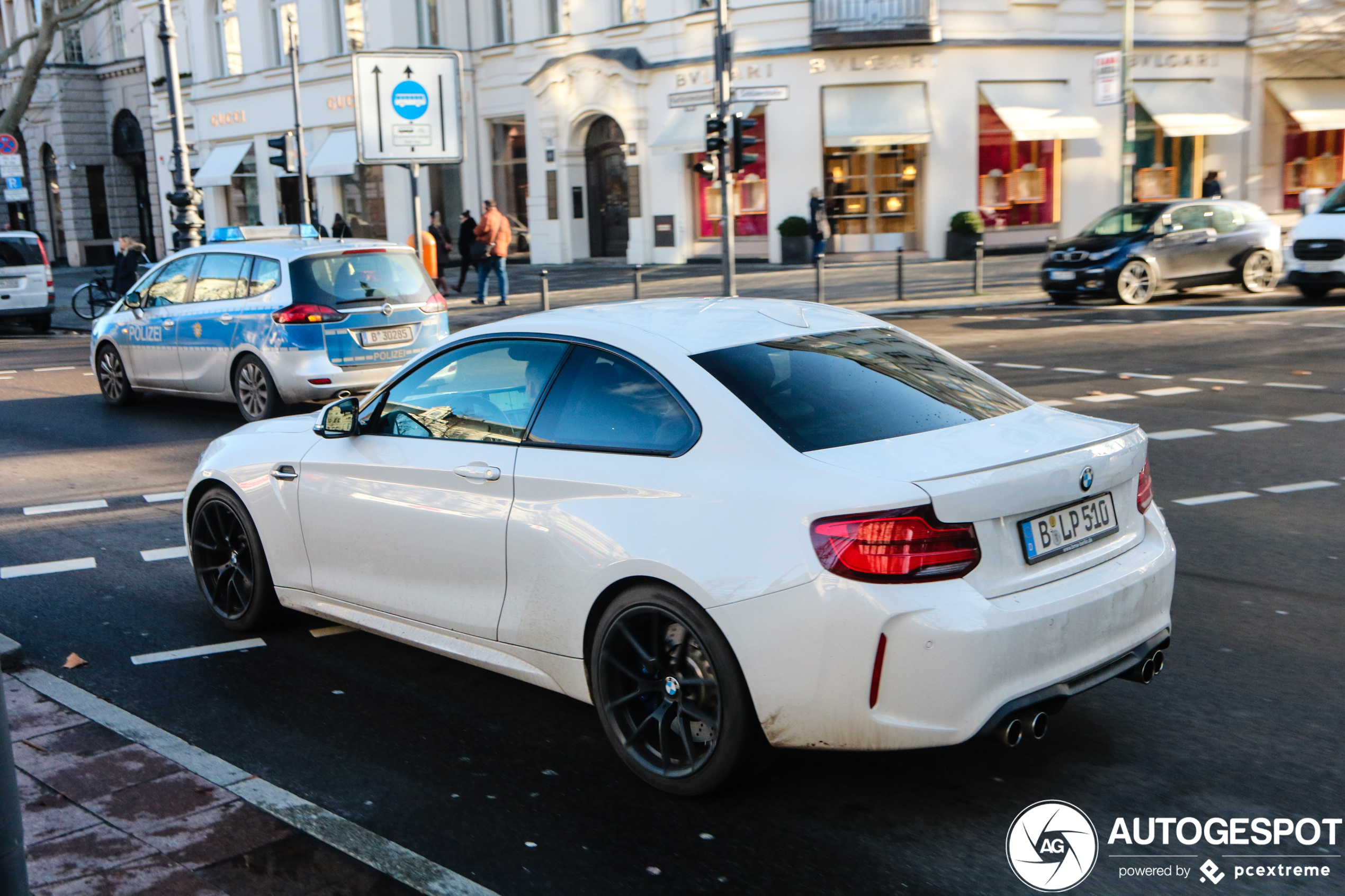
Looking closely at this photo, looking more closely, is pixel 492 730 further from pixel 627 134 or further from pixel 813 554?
pixel 627 134

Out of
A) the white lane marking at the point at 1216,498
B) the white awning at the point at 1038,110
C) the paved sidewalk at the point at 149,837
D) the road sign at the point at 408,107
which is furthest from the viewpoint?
the white awning at the point at 1038,110

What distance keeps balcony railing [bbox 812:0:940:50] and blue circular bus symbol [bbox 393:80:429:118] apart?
10.3 meters

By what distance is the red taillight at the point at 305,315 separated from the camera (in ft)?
37.7

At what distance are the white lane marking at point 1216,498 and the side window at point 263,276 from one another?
765 cm

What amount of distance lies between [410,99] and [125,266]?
6.51 meters

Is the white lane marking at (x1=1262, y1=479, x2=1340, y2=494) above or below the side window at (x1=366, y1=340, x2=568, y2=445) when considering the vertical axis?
below

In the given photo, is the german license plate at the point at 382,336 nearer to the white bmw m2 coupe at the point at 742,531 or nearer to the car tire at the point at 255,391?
the car tire at the point at 255,391

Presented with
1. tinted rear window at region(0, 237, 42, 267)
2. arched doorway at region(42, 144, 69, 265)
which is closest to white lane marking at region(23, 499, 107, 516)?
tinted rear window at region(0, 237, 42, 267)

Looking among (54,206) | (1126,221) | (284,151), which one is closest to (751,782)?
(1126,221)

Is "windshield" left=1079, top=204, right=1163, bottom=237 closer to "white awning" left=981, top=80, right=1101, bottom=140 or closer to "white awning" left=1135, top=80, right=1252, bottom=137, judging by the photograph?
"white awning" left=981, top=80, right=1101, bottom=140

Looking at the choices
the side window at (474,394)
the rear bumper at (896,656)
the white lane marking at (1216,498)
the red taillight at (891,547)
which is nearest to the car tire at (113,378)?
the side window at (474,394)

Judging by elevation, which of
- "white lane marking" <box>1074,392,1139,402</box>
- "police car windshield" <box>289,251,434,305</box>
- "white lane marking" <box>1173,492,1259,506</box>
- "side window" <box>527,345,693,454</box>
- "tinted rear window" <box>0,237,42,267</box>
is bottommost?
"white lane marking" <box>1173,492,1259,506</box>

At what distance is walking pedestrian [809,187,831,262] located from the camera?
93.5 ft

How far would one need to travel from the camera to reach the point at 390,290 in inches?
462
